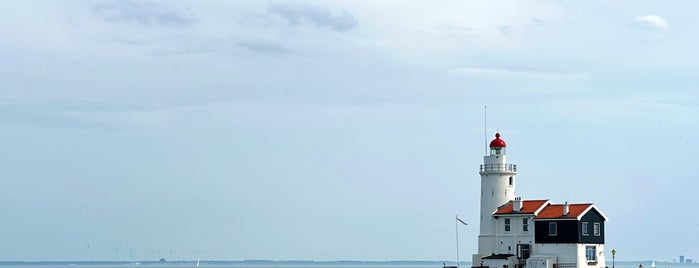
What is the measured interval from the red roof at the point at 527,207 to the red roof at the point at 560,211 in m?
0.51

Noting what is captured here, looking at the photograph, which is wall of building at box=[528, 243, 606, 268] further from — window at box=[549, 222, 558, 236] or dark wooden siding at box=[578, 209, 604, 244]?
window at box=[549, 222, 558, 236]

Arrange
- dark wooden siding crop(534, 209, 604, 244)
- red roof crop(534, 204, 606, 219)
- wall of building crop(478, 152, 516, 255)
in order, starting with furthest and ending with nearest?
wall of building crop(478, 152, 516, 255) → red roof crop(534, 204, 606, 219) → dark wooden siding crop(534, 209, 604, 244)

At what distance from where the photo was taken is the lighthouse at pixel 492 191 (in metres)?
106

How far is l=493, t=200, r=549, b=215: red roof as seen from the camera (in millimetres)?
103188

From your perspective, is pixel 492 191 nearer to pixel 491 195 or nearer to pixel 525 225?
pixel 491 195

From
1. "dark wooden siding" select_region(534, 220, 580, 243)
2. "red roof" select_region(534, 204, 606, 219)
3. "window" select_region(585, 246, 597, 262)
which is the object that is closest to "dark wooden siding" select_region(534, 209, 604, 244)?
"dark wooden siding" select_region(534, 220, 580, 243)

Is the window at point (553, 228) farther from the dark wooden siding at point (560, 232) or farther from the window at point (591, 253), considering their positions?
the window at point (591, 253)

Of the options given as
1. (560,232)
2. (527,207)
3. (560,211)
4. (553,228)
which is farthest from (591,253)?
(527,207)

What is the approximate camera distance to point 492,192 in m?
107

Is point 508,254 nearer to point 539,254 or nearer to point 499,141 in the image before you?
point 539,254

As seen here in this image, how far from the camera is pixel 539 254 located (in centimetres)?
10250

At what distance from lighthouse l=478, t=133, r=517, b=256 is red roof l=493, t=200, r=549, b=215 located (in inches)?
33.5

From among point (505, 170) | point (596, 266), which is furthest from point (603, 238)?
point (505, 170)

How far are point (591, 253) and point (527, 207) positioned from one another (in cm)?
622
